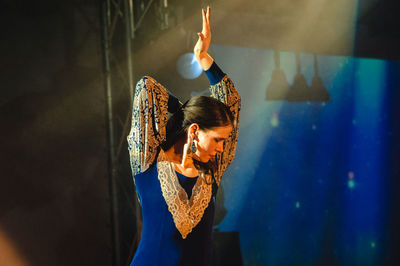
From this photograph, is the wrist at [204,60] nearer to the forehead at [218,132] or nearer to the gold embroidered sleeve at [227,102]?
the gold embroidered sleeve at [227,102]

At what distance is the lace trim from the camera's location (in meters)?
0.91

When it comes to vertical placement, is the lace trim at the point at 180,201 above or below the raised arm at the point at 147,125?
below

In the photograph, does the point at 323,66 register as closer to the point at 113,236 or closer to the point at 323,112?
the point at 323,112

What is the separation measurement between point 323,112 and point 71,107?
2631mm

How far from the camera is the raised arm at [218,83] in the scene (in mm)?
964

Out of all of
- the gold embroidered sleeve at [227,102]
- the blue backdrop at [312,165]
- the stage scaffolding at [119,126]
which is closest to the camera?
the gold embroidered sleeve at [227,102]

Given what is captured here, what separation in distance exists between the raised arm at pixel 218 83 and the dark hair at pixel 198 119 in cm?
9

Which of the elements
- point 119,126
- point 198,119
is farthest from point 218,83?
point 119,126

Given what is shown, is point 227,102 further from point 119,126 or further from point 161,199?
point 119,126

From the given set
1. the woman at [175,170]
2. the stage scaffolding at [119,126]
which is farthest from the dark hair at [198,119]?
the stage scaffolding at [119,126]

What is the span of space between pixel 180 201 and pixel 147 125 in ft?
0.70

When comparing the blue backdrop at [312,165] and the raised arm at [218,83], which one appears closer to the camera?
the raised arm at [218,83]

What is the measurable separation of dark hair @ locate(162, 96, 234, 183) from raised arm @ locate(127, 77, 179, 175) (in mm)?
31

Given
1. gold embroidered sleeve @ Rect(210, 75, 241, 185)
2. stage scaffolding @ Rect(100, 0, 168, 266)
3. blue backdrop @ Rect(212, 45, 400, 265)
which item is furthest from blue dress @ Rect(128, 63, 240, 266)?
Result: blue backdrop @ Rect(212, 45, 400, 265)
